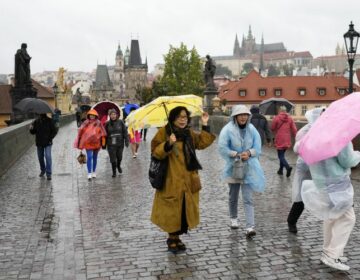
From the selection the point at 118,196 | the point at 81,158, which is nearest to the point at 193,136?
the point at 118,196

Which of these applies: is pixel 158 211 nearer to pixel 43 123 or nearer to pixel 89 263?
pixel 89 263

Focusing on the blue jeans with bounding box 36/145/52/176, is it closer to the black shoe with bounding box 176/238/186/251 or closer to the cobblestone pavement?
the cobblestone pavement

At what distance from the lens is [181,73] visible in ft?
237

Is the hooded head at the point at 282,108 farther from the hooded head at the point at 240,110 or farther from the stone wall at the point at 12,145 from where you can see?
the stone wall at the point at 12,145

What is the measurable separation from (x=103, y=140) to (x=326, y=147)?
7909 mm

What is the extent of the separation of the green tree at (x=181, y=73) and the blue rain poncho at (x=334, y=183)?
216 feet

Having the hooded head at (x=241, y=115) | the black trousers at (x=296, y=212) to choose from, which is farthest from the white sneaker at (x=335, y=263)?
the hooded head at (x=241, y=115)

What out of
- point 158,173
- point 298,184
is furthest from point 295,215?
point 158,173

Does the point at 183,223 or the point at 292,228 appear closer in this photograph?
the point at 183,223

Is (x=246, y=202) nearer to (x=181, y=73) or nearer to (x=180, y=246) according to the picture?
(x=180, y=246)

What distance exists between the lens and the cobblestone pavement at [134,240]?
218 inches

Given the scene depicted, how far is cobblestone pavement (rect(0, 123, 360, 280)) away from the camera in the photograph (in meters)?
5.55

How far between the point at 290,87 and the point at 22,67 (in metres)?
51.3

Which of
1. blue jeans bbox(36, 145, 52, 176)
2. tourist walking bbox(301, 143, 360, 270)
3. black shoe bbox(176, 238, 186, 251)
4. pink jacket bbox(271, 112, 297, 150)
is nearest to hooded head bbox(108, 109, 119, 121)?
blue jeans bbox(36, 145, 52, 176)
